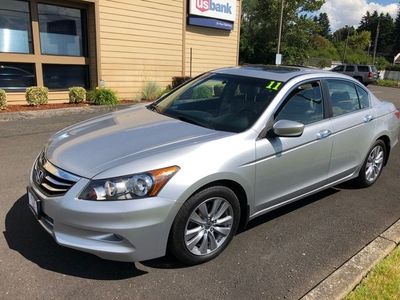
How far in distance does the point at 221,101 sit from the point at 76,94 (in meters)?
9.11

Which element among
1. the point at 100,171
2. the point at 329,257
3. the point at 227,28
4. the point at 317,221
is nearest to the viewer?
the point at 100,171

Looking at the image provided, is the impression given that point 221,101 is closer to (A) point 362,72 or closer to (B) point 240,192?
(B) point 240,192

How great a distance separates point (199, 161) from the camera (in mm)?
3121

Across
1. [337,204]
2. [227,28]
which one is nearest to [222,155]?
[337,204]

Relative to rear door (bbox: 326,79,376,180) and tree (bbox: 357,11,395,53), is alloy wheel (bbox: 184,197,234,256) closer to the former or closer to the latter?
rear door (bbox: 326,79,376,180)

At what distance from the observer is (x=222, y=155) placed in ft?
10.7

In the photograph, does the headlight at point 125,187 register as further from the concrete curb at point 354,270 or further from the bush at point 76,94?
the bush at point 76,94

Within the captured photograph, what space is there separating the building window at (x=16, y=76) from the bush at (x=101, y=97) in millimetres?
1758

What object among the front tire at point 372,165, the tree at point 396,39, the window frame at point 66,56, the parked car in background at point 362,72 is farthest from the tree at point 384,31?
the front tire at point 372,165

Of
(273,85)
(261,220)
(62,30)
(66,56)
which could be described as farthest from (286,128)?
(62,30)

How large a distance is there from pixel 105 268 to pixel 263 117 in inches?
74.9

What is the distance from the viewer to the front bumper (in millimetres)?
2836

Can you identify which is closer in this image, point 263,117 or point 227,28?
point 263,117

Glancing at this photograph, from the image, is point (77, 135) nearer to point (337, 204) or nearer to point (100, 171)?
point (100, 171)
